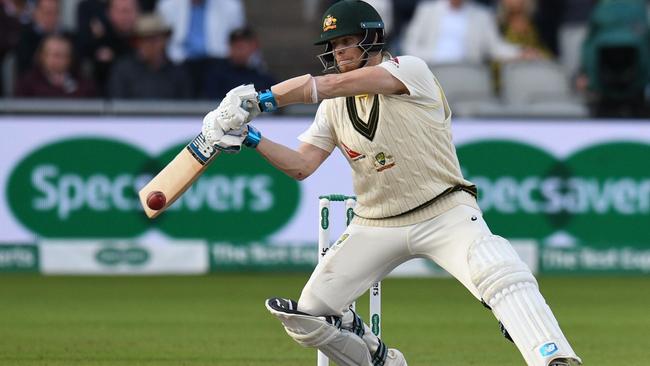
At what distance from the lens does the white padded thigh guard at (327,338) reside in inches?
223

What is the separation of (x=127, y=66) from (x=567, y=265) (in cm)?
405

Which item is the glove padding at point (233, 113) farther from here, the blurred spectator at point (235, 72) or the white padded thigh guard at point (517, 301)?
the blurred spectator at point (235, 72)

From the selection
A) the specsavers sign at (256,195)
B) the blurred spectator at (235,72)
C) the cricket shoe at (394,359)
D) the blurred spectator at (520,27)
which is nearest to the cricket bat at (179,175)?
the cricket shoe at (394,359)

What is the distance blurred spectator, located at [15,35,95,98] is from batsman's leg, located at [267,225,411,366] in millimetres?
6486

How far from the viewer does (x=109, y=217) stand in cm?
1107

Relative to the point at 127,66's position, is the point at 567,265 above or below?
below

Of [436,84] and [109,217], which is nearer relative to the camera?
[436,84]

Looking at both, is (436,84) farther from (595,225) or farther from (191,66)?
(191,66)

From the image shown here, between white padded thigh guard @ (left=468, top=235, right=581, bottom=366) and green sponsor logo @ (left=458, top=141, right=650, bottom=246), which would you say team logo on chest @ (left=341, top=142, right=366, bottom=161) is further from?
green sponsor logo @ (left=458, top=141, right=650, bottom=246)

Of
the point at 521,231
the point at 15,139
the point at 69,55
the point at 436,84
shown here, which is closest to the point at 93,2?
the point at 69,55

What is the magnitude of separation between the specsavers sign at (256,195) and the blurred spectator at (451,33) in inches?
69.0

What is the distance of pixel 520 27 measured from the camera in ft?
43.0

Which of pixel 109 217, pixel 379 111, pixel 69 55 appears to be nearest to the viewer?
pixel 379 111

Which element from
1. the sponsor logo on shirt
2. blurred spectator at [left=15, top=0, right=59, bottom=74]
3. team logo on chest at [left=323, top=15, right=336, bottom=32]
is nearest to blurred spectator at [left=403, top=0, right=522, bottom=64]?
blurred spectator at [left=15, top=0, right=59, bottom=74]
